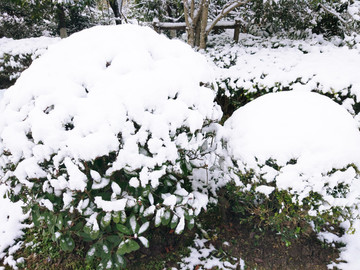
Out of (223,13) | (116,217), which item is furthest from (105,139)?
(223,13)

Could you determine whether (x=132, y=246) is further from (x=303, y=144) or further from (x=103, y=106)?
(x=303, y=144)

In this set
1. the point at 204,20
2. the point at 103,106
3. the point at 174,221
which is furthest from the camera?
the point at 204,20

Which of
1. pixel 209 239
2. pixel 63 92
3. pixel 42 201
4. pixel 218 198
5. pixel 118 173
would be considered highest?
pixel 63 92

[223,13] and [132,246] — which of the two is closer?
[132,246]

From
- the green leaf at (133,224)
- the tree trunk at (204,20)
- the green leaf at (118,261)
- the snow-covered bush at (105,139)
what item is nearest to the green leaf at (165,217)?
the snow-covered bush at (105,139)

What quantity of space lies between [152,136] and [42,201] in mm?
902

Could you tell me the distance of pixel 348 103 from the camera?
307cm

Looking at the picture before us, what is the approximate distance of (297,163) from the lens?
6.07ft

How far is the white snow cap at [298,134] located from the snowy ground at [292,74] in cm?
97

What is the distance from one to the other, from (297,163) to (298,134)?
0.25 meters

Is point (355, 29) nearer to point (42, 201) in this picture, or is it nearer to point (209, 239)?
point (209, 239)

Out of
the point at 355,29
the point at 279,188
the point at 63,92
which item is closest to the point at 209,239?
the point at 279,188

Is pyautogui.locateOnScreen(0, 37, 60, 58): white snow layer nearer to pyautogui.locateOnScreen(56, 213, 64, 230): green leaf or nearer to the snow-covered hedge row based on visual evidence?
the snow-covered hedge row

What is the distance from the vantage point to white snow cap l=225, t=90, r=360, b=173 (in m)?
1.86
